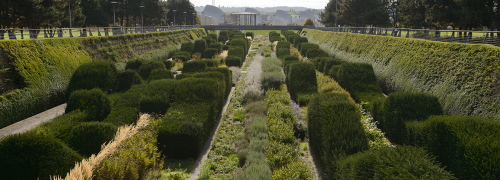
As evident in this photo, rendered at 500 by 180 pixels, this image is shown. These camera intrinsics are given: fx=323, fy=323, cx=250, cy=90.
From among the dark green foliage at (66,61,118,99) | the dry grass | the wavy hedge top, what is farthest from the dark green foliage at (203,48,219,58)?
the dry grass

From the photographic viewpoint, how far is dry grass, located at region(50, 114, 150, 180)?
6.67 m

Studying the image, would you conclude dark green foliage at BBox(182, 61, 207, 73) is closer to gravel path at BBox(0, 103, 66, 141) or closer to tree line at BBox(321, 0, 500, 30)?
gravel path at BBox(0, 103, 66, 141)

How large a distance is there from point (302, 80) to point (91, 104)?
42.4 feet

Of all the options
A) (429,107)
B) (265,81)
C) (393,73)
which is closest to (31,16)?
(265,81)

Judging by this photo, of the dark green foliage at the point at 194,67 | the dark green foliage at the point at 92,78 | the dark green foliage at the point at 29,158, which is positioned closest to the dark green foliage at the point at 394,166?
A: the dark green foliage at the point at 29,158

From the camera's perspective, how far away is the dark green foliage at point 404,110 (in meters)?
12.2

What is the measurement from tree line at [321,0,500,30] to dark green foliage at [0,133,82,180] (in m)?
35.4

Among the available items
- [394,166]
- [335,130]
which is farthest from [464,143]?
[394,166]

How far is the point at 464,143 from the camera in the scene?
304 inches

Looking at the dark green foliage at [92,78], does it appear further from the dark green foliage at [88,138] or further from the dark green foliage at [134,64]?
the dark green foliage at [88,138]

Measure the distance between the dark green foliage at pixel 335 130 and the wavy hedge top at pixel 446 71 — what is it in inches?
257

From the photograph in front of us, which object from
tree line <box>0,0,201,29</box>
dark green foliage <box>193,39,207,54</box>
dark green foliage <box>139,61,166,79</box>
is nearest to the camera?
dark green foliage <box>139,61,166,79</box>

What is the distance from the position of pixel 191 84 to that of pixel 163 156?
15.4 feet

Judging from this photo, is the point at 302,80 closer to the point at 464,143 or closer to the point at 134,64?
the point at 134,64
